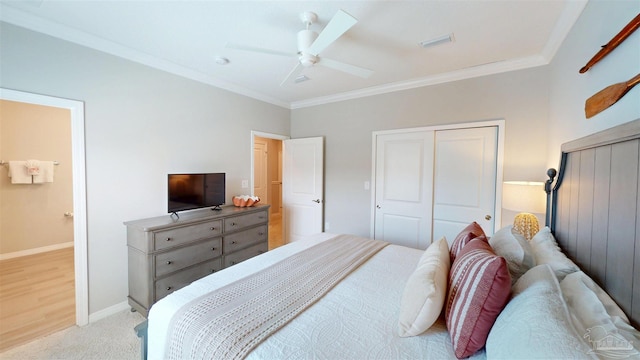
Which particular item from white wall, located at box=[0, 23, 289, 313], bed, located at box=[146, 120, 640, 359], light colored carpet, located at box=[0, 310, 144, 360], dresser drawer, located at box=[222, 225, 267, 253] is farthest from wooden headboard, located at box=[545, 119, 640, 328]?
white wall, located at box=[0, 23, 289, 313]

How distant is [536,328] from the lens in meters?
0.70

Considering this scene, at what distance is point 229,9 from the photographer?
1804 millimetres

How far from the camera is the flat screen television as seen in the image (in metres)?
2.59

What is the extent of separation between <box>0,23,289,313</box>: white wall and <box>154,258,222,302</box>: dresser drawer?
518 millimetres

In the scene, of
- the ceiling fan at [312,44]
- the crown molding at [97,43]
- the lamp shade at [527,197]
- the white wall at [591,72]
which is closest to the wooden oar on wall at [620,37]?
the white wall at [591,72]

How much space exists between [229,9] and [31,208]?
4535 mm

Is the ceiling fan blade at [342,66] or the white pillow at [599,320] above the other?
the ceiling fan blade at [342,66]

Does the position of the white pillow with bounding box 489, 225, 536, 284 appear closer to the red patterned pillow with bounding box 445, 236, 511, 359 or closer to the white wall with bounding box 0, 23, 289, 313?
the red patterned pillow with bounding box 445, 236, 511, 359

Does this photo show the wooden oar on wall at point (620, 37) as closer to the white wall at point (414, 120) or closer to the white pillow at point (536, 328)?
the white pillow at point (536, 328)

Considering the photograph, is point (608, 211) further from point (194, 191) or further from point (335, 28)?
point (194, 191)

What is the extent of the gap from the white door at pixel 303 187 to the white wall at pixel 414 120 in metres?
0.15

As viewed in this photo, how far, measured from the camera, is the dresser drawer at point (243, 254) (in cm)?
287

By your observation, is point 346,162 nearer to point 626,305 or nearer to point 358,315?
point 358,315

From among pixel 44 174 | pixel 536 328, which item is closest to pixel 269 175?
pixel 44 174
